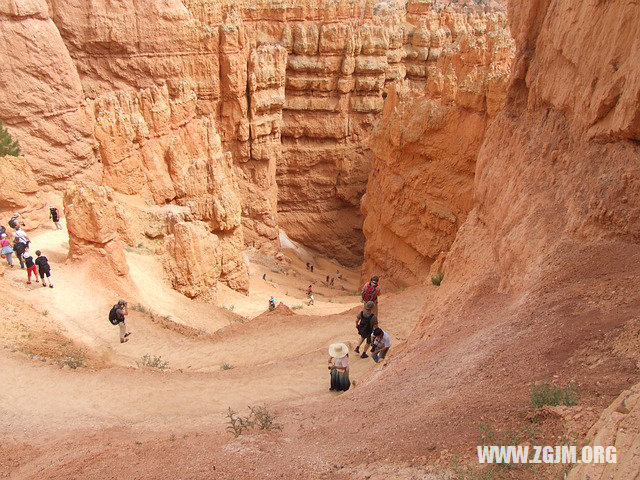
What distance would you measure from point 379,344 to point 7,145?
1331 cm

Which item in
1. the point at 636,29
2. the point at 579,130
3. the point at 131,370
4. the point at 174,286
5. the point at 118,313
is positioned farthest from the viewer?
the point at 174,286

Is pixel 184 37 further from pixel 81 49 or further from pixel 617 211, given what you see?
pixel 617 211

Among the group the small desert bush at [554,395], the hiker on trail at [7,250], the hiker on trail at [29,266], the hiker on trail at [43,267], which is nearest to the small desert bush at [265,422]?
the small desert bush at [554,395]

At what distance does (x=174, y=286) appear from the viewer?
15945 millimetres

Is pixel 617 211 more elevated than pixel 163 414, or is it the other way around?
pixel 617 211

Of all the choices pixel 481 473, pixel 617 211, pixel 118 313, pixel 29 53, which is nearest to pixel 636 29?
pixel 617 211

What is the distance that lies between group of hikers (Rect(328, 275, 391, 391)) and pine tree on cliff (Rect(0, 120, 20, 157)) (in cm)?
1232

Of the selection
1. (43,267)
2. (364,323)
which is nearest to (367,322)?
(364,323)

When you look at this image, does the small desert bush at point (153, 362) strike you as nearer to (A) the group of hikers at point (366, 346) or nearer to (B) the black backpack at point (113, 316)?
(B) the black backpack at point (113, 316)

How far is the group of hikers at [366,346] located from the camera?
7650 mm

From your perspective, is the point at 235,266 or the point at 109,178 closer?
the point at 109,178

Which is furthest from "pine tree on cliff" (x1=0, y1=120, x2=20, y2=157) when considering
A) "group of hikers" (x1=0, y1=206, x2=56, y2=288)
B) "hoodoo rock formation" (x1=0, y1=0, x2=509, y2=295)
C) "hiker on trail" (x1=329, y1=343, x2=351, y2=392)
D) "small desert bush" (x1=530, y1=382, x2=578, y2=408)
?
"small desert bush" (x1=530, y1=382, x2=578, y2=408)

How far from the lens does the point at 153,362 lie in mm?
10594

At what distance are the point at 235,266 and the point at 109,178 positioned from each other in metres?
5.14
